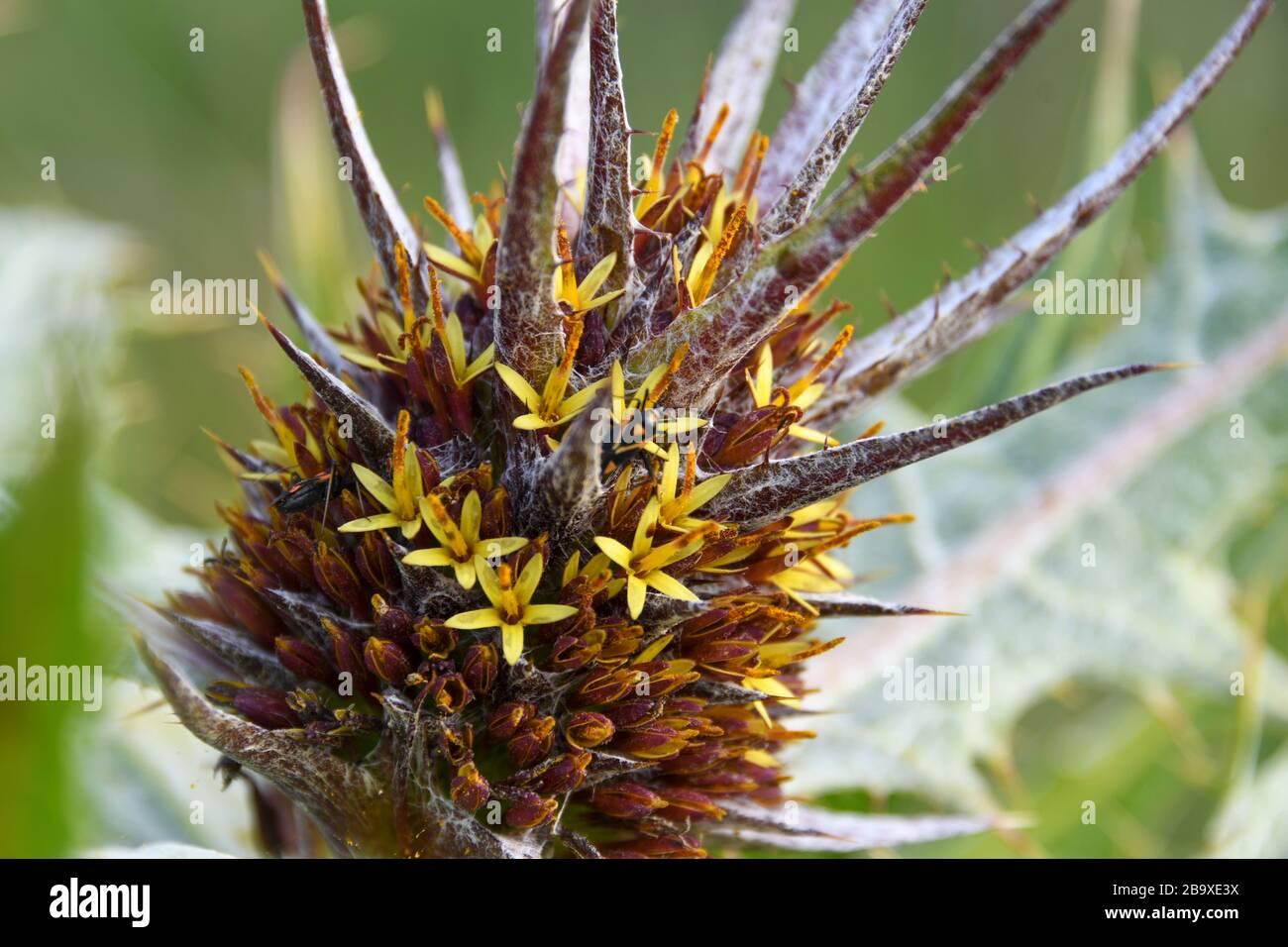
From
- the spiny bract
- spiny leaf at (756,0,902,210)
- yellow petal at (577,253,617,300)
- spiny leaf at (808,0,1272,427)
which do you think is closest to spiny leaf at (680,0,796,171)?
spiny leaf at (756,0,902,210)

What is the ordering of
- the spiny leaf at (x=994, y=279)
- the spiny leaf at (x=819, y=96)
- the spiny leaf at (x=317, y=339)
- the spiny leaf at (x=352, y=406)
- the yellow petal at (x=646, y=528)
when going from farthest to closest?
the spiny leaf at (x=819, y=96) → the spiny leaf at (x=317, y=339) → the spiny leaf at (x=994, y=279) → the yellow petal at (x=646, y=528) → the spiny leaf at (x=352, y=406)

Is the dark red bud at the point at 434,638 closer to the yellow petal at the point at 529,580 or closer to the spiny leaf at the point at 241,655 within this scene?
the yellow petal at the point at 529,580

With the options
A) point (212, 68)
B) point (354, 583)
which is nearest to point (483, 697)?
point (354, 583)

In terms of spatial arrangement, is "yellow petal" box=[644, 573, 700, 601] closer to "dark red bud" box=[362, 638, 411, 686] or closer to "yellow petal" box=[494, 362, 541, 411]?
"yellow petal" box=[494, 362, 541, 411]

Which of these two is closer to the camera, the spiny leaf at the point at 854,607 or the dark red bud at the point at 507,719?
the dark red bud at the point at 507,719

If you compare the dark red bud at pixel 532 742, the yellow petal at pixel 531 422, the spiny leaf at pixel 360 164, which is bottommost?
the dark red bud at pixel 532 742

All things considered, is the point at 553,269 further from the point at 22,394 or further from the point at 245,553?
the point at 22,394

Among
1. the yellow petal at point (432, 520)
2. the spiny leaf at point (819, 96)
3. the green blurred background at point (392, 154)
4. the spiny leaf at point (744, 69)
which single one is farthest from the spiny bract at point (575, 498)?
the green blurred background at point (392, 154)
